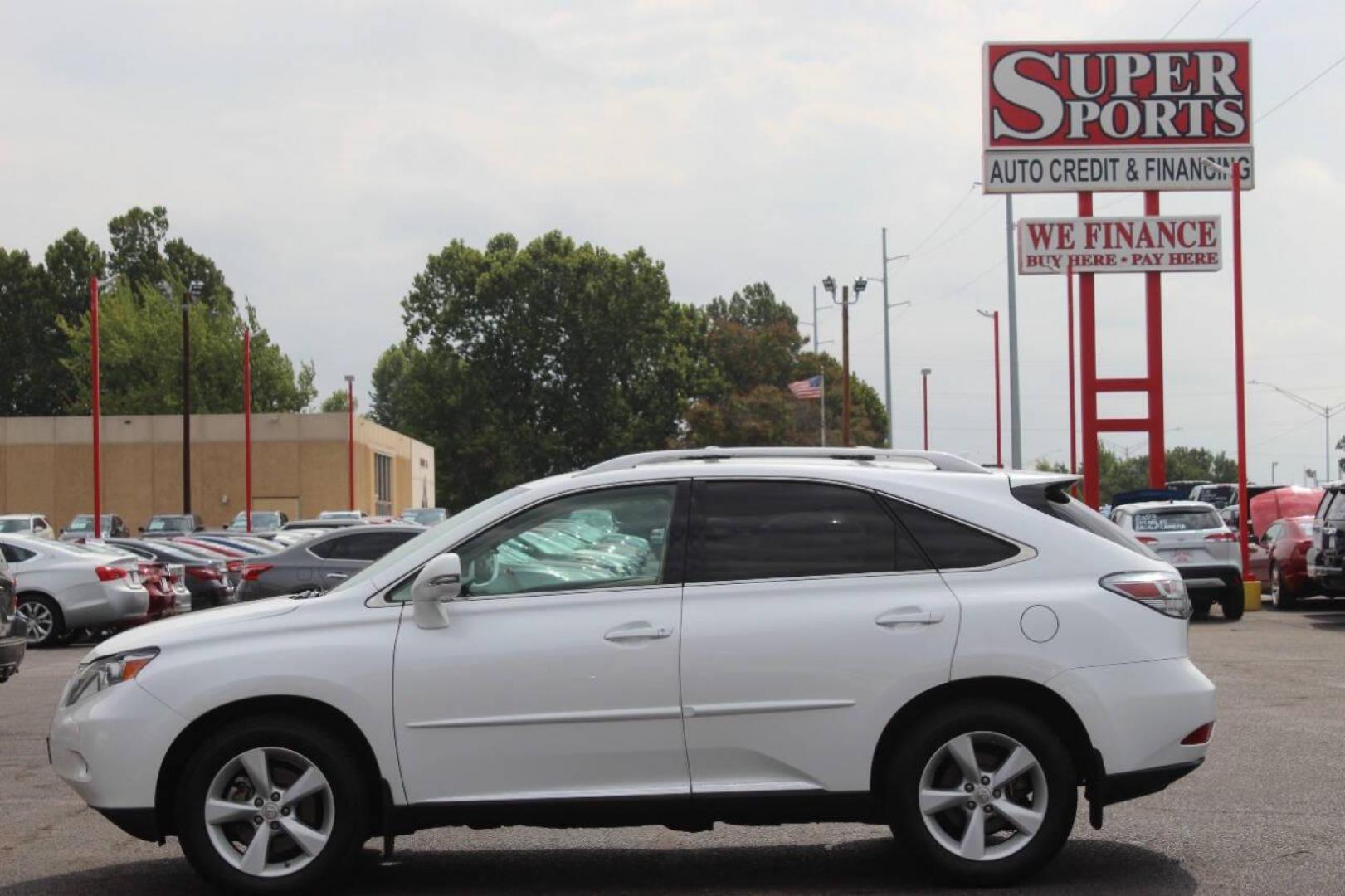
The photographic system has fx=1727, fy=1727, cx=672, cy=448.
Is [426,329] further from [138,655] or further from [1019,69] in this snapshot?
[138,655]

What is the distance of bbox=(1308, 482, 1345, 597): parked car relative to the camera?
22.3 metres

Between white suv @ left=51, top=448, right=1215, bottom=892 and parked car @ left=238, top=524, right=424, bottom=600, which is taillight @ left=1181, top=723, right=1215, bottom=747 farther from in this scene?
parked car @ left=238, top=524, right=424, bottom=600

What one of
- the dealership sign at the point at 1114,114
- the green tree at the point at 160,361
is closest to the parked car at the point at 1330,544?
the dealership sign at the point at 1114,114

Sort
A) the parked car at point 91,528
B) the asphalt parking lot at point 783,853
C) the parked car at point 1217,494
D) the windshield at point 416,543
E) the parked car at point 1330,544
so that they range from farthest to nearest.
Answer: the parked car at point 91,528
the parked car at point 1217,494
the parked car at point 1330,544
the asphalt parking lot at point 783,853
the windshield at point 416,543

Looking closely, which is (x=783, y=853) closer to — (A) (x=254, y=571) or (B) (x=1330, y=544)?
(A) (x=254, y=571)

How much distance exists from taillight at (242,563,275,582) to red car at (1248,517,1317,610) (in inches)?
587

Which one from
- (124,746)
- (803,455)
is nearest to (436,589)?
(124,746)

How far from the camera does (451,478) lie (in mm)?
91312

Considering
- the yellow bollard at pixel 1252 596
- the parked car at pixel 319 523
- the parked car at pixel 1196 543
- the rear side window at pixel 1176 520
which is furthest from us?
the parked car at pixel 319 523

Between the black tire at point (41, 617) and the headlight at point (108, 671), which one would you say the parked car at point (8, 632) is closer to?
the headlight at point (108, 671)

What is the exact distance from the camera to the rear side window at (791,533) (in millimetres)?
6789

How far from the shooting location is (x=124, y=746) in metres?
6.60

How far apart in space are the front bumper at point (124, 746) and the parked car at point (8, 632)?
702cm

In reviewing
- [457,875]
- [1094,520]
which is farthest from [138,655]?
[1094,520]
